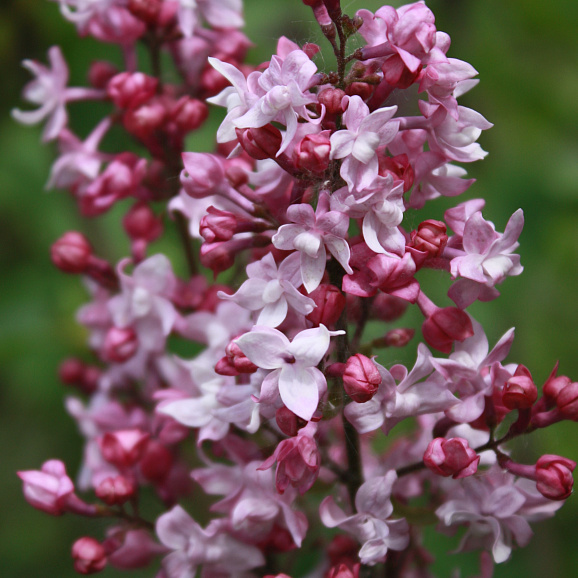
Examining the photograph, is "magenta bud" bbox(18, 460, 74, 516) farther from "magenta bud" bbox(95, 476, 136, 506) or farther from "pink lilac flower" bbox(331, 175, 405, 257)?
"pink lilac flower" bbox(331, 175, 405, 257)

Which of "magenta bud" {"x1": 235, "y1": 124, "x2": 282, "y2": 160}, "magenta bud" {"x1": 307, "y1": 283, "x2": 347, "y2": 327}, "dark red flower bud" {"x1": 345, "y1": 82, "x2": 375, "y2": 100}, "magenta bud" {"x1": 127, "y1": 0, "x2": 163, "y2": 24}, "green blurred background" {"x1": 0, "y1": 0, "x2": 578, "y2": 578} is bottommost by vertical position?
"green blurred background" {"x1": 0, "y1": 0, "x2": 578, "y2": 578}

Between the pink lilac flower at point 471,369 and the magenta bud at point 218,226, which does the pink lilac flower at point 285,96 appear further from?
the pink lilac flower at point 471,369

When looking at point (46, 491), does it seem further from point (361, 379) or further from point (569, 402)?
point (569, 402)

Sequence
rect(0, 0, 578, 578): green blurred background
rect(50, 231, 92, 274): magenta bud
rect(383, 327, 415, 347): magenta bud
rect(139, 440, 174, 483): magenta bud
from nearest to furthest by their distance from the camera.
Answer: rect(383, 327, 415, 347): magenta bud < rect(139, 440, 174, 483): magenta bud < rect(50, 231, 92, 274): magenta bud < rect(0, 0, 578, 578): green blurred background

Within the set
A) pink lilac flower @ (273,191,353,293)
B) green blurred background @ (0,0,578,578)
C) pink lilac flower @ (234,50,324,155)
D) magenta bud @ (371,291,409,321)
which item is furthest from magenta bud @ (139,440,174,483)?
green blurred background @ (0,0,578,578)

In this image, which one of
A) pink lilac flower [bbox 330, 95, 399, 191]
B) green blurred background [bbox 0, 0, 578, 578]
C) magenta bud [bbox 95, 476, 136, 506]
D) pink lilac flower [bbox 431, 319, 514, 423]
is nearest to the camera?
pink lilac flower [bbox 330, 95, 399, 191]

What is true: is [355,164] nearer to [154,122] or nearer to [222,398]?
[222,398]

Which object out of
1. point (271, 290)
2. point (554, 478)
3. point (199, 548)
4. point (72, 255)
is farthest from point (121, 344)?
point (554, 478)
